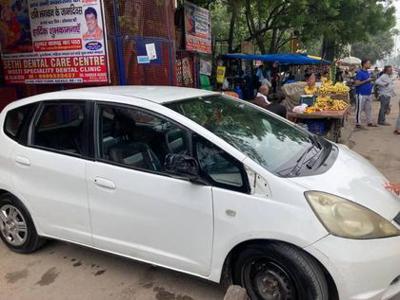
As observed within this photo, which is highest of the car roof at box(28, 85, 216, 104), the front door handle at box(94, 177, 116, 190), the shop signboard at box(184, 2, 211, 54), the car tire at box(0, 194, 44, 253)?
the shop signboard at box(184, 2, 211, 54)

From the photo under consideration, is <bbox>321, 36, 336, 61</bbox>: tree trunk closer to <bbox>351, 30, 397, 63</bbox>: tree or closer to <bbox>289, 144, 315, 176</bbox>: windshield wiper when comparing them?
<bbox>289, 144, 315, 176</bbox>: windshield wiper

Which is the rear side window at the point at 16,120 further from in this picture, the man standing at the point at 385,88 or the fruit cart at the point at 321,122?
the man standing at the point at 385,88

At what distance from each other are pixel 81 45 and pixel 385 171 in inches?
197

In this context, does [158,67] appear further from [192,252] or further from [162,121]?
[192,252]

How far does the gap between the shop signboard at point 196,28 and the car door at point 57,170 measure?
23.1 feet

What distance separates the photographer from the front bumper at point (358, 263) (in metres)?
2.53

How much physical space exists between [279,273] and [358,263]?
520 mm

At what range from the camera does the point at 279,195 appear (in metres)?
2.68

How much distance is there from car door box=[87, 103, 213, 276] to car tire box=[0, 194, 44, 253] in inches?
32.9

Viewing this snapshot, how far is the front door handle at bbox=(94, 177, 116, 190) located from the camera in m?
3.22

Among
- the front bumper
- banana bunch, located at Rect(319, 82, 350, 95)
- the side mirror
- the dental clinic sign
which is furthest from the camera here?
banana bunch, located at Rect(319, 82, 350, 95)

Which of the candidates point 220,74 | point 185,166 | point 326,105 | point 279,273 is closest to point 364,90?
point 326,105

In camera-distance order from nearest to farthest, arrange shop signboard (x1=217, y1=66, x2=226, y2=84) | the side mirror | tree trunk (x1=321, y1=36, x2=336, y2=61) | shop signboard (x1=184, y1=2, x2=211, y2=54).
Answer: the side mirror, shop signboard (x1=184, y1=2, x2=211, y2=54), shop signboard (x1=217, y1=66, x2=226, y2=84), tree trunk (x1=321, y1=36, x2=336, y2=61)

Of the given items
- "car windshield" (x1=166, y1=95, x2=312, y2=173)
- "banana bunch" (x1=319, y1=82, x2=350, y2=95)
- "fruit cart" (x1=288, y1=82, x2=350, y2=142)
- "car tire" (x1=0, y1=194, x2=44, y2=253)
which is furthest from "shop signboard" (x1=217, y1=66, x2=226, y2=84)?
"car tire" (x1=0, y1=194, x2=44, y2=253)
